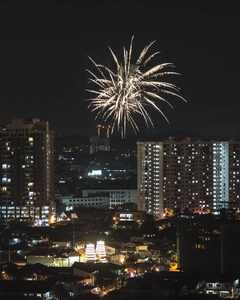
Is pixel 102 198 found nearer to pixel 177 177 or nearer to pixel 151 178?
pixel 151 178

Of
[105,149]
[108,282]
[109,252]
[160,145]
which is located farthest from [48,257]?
[105,149]

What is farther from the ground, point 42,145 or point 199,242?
point 42,145

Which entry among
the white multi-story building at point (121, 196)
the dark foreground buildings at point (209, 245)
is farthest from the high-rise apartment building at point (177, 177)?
the dark foreground buildings at point (209, 245)

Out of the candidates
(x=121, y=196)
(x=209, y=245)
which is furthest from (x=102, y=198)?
(x=209, y=245)

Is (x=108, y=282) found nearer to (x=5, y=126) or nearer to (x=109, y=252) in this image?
(x=109, y=252)

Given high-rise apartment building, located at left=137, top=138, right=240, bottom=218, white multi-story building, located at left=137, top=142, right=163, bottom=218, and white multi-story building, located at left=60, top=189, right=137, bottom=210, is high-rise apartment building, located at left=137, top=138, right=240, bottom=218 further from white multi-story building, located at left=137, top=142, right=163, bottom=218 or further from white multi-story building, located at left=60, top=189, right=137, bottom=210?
white multi-story building, located at left=60, top=189, right=137, bottom=210

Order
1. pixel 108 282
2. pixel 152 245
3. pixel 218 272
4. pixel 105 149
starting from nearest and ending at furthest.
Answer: pixel 108 282
pixel 218 272
pixel 152 245
pixel 105 149
